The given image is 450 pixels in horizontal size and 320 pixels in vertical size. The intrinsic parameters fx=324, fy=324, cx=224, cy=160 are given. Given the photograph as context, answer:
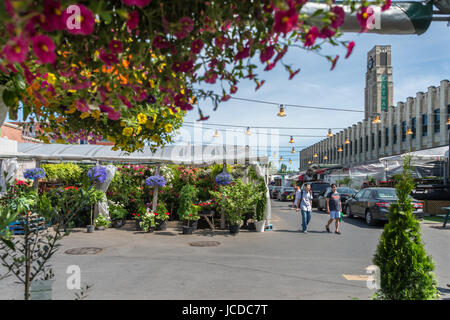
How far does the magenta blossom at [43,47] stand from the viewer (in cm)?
98

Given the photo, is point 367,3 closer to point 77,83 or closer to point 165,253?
point 77,83

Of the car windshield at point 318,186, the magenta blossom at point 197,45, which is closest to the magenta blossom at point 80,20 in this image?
the magenta blossom at point 197,45

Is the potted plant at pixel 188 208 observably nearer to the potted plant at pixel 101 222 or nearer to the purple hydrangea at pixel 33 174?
the potted plant at pixel 101 222

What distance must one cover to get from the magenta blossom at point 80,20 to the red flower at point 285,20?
23.9 inches

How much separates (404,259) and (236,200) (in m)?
8.13

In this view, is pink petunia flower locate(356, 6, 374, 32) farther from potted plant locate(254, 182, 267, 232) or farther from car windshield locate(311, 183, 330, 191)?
car windshield locate(311, 183, 330, 191)

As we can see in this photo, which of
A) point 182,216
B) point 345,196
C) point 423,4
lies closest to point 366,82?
point 345,196

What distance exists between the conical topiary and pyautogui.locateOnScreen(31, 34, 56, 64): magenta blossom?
160 inches

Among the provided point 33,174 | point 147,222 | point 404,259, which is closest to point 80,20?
point 404,259

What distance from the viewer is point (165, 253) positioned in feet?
27.1

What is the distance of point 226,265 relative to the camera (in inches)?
276

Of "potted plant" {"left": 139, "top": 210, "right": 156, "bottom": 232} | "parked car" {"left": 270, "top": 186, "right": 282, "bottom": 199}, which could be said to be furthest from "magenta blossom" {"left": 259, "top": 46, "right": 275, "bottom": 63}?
"parked car" {"left": 270, "top": 186, "right": 282, "bottom": 199}

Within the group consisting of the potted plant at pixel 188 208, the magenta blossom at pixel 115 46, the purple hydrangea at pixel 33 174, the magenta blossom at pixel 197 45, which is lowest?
the potted plant at pixel 188 208

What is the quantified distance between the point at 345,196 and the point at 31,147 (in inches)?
682
